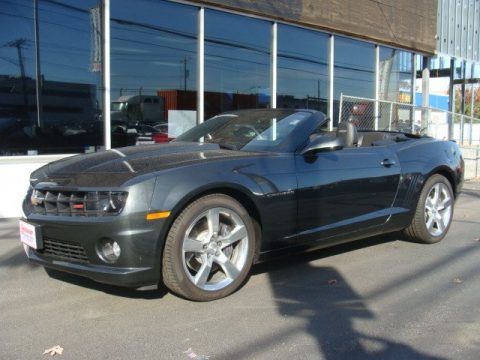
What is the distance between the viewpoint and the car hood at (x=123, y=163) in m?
3.88

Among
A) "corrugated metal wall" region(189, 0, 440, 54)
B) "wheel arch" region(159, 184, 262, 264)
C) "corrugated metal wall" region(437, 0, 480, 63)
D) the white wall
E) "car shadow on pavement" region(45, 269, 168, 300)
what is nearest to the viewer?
"wheel arch" region(159, 184, 262, 264)

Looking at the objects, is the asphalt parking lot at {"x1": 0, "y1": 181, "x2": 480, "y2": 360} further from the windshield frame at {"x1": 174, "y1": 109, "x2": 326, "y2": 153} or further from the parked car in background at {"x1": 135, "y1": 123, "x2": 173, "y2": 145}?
the parked car in background at {"x1": 135, "y1": 123, "x2": 173, "y2": 145}

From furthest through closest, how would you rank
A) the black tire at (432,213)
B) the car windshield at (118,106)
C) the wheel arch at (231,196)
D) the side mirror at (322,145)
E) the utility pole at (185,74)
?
the utility pole at (185,74)
the car windshield at (118,106)
the black tire at (432,213)
the side mirror at (322,145)
the wheel arch at (231,196)

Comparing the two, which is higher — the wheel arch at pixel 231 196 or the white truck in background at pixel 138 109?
the white truck in background at pixel 138 109

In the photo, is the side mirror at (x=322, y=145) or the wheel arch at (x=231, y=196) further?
the side mirror at (x=322, y=145)

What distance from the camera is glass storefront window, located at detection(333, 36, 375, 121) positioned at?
13125 mm

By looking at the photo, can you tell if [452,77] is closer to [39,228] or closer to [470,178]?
[470,178]

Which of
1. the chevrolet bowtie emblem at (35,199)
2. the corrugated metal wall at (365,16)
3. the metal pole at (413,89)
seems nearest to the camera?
the chevrolet bowtie emblem at (35,199)

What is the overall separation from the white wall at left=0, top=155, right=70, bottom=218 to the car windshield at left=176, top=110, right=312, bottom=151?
11.6 feet

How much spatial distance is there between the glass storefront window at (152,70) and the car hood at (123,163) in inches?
177

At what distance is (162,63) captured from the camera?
31.6 feet

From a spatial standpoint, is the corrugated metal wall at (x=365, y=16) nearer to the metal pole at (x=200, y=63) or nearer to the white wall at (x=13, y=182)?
the metal pole at (x=200, y=63)

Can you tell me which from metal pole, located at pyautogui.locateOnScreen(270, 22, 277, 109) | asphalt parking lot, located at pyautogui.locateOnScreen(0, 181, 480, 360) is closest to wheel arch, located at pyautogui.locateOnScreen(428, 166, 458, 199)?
asphalt parking lot, located at pyautogui.locateOnScreen(0, 181, 480, 360)

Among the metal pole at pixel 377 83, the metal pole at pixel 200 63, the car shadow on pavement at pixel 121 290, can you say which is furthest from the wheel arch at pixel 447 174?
the metal pole at pixel 377 83
